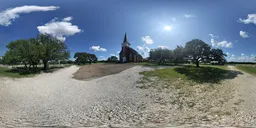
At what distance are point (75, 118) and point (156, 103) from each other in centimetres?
579

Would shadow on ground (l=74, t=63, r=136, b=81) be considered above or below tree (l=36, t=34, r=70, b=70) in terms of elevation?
below

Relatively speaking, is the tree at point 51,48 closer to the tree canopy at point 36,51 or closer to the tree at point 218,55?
the tree canopy at point 36,51

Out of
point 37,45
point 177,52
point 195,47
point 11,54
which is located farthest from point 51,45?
point 195,47

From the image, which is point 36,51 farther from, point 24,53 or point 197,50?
point 197,50

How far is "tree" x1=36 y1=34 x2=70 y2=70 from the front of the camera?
4253cm

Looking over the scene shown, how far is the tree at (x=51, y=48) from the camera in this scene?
42531 mm

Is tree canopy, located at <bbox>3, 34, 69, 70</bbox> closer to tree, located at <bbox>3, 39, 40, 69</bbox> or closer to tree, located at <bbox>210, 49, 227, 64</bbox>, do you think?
tree, located at <bbox>3, 39, 40, 69</bbox>

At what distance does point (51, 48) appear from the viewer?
1703 inches

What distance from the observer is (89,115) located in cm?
909

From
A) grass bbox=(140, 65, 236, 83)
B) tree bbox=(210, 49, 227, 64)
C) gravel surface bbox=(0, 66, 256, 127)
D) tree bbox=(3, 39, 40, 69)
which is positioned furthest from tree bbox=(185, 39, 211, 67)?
tree bbox=(3, 39, 40, 69)

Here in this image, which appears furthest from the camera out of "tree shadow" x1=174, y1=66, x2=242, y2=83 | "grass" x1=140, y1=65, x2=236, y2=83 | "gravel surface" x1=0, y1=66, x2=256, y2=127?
"grass" x1=140, y1=65, x2=236, y2=83

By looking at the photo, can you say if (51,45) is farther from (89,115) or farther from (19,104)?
(89,115)

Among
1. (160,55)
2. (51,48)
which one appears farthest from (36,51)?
(160,55)

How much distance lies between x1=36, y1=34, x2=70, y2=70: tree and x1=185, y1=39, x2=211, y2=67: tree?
3163cm
